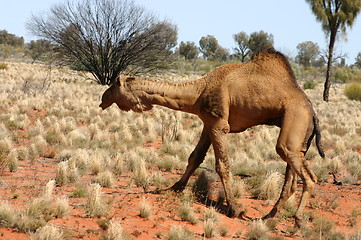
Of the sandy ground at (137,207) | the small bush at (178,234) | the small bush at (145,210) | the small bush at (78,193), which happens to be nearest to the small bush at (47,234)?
the sandy ground at (137,207)

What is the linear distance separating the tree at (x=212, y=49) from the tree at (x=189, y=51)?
30.0ft

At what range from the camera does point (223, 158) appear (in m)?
7.86

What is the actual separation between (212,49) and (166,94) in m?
78.6

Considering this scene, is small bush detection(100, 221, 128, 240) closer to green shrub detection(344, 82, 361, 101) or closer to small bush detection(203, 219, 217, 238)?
small bush detection(203, 219, 217, 238)

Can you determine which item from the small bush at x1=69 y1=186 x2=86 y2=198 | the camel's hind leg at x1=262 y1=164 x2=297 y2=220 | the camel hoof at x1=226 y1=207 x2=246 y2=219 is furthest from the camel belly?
the small bush at x1=69 y1=186 x2=86 y2=198

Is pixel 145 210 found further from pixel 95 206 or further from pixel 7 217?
pixel 7 217

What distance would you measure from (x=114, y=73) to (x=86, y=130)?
15500 mm

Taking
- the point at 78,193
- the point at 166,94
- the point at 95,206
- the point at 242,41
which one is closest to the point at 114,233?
the point at 95,206

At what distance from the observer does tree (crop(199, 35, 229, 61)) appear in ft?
273

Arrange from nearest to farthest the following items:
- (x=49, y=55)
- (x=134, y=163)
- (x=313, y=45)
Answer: (x=134, y=163) → (x=49, y=55) → (x=313, y=45)

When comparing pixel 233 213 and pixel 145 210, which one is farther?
pixel 233 213

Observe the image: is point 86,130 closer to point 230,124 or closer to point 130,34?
point 230,124

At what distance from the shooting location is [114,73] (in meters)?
31.3

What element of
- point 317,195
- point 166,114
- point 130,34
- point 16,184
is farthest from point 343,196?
point 130,34
